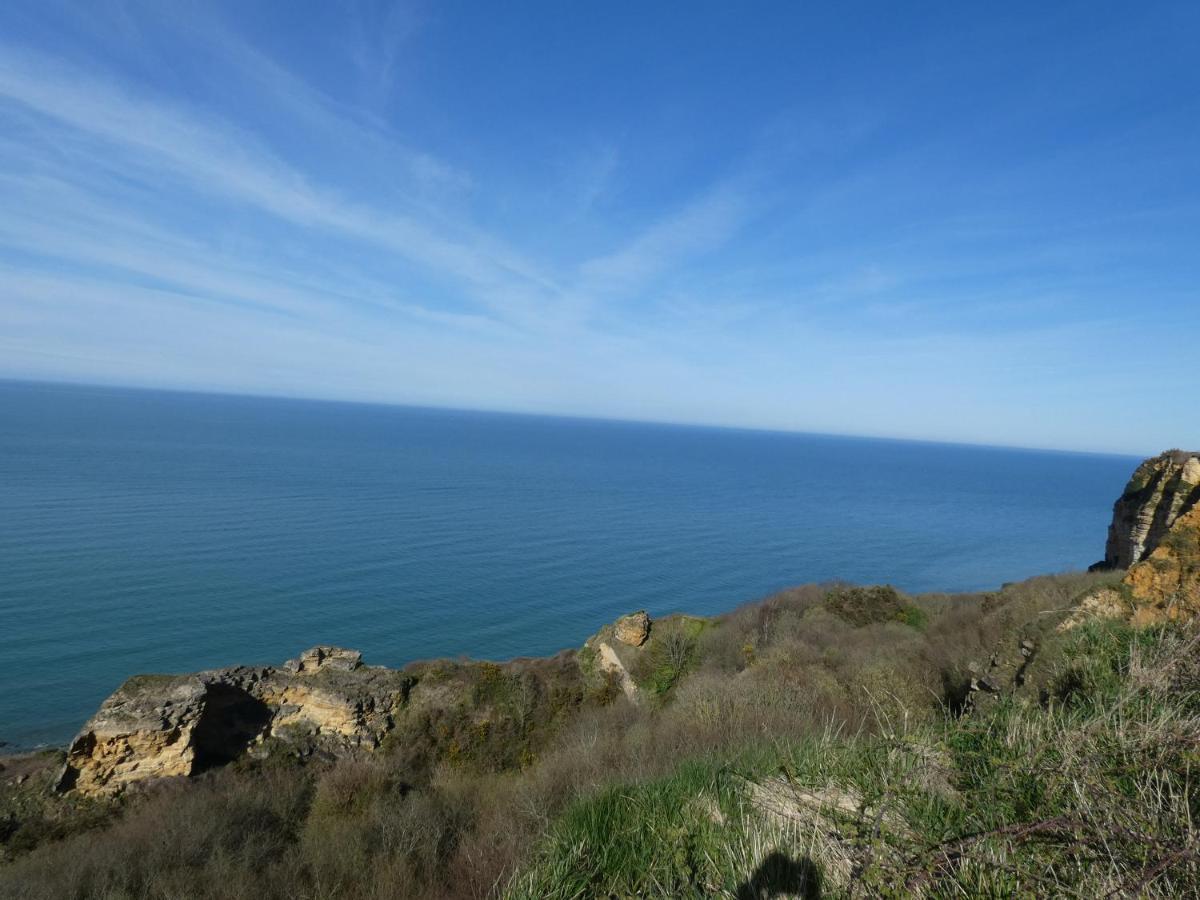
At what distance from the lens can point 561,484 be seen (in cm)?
9312

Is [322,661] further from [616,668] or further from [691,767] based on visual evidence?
[691,767]

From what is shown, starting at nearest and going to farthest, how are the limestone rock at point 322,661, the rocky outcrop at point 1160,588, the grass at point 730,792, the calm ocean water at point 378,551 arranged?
the grass at point 730,792 → the rocky outcrop at point 1160,588 → the limestone rock at point 322,661 → the calm ocean water at point 378,551

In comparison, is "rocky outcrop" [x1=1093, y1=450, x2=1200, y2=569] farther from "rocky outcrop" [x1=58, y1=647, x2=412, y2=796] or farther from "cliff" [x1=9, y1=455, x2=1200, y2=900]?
"rocky outcrop" [x1=58, y1=647, x2=412, y2=796]

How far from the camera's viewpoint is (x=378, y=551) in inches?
1845

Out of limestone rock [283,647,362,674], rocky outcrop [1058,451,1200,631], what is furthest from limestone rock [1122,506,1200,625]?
limestone rock [283,647,362,674]

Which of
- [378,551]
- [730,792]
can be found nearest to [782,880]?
[730,792]

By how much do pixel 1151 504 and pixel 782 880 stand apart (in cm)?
2568

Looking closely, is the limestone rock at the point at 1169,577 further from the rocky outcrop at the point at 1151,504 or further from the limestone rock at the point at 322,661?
the limestone rock at the point at 322,661

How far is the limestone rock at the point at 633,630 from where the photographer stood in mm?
21438

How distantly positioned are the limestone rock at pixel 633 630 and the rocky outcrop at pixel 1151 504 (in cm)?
1616

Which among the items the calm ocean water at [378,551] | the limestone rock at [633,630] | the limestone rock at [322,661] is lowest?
the calm ocean water at [378,551]

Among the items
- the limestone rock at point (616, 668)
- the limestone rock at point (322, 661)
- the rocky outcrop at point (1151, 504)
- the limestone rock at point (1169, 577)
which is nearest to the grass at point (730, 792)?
the limestone rock at point (616, 668)

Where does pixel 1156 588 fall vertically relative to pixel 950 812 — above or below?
above

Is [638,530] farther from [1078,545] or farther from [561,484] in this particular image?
[1078,545]
